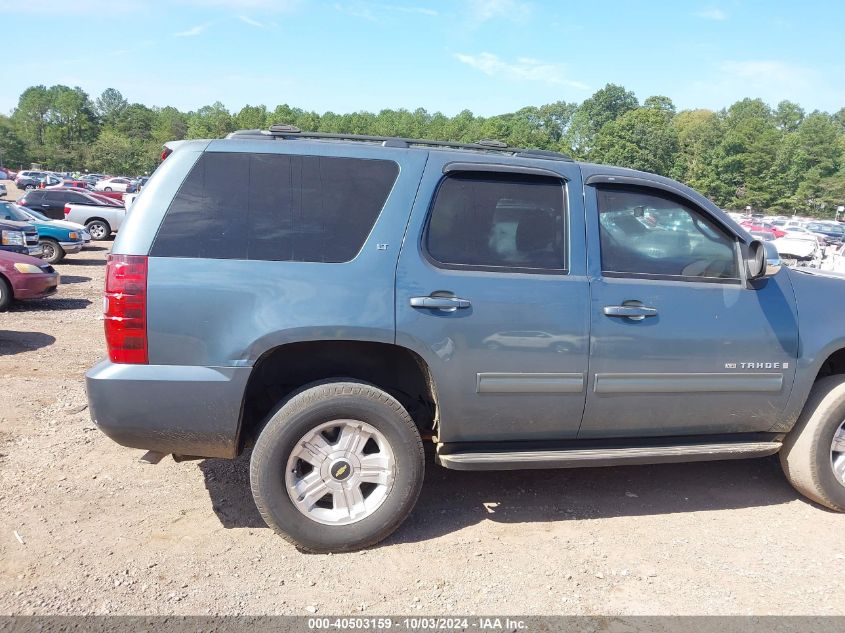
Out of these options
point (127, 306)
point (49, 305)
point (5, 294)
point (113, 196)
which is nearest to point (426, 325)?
point (127, 306)

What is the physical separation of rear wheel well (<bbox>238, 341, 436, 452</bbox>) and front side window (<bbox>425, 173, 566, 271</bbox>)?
24.2 inches

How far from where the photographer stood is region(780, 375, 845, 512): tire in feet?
13.2

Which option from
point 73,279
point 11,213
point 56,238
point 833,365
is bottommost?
point 73,279

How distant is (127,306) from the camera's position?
3.17m

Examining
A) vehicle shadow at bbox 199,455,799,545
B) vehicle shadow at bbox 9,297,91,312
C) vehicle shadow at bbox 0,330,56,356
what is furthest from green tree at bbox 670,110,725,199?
vehicle shadow at bbox 199,455,799,545

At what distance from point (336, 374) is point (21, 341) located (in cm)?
576

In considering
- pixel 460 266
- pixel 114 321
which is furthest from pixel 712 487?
pixel 114 321

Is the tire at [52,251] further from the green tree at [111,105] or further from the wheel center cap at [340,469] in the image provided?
the green tree at [111,105]

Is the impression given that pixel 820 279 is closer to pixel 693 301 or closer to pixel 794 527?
pixel 693 301

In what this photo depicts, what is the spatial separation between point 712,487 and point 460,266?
7.89 feet

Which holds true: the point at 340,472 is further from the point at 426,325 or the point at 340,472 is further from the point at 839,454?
the point at 839,454

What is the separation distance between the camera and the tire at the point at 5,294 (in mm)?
9492

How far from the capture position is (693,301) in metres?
3.75

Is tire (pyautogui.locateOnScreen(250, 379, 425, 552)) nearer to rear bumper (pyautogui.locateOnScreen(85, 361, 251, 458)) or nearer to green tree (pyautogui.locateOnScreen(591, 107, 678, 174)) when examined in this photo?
rear bumper (pyautogui.locateOnScreen(85, 361, 251, 458))
